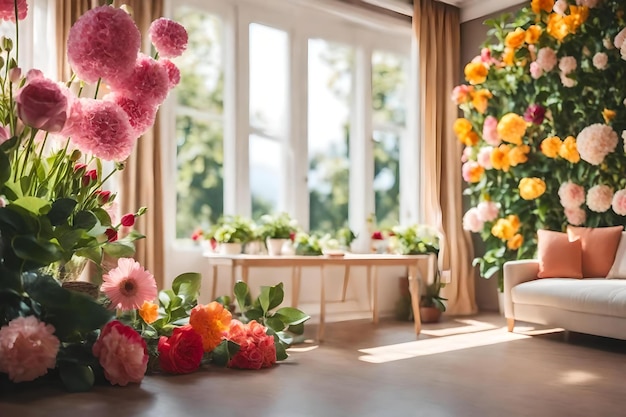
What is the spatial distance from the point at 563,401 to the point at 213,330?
1.45 metres

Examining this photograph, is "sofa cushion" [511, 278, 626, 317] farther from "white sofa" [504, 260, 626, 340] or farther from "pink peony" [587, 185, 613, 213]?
"pink peony" [587, 185, 613, 213]

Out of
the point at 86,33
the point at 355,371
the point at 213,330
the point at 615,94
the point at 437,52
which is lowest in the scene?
the point at 355,371

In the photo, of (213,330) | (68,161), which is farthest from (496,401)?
(68,161)

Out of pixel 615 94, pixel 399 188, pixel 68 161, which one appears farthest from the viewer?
pixel 399 188

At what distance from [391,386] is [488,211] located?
10.0 ft

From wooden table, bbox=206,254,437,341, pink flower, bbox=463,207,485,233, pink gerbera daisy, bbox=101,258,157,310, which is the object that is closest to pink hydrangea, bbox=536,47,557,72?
pink flower, bbox=463,207,485,233

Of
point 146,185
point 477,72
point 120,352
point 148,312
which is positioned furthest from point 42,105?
point 477,72

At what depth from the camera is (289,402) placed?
2607mm

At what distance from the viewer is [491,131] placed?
18.5 ft

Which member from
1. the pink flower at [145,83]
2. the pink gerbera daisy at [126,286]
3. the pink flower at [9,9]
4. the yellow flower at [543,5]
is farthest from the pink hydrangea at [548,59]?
the pink flower at [9,9]

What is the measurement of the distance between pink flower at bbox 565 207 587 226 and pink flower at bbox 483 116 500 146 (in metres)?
0.81

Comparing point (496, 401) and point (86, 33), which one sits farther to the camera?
point (496, 401)

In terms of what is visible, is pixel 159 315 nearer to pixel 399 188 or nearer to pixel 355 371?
pixel 355 371

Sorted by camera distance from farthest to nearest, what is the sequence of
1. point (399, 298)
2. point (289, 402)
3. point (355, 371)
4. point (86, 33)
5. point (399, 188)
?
1. point (399, 188)
2. point (399, 298)
3. point (355, 371)
4. point (289, 402)
5. point (86, 33)
